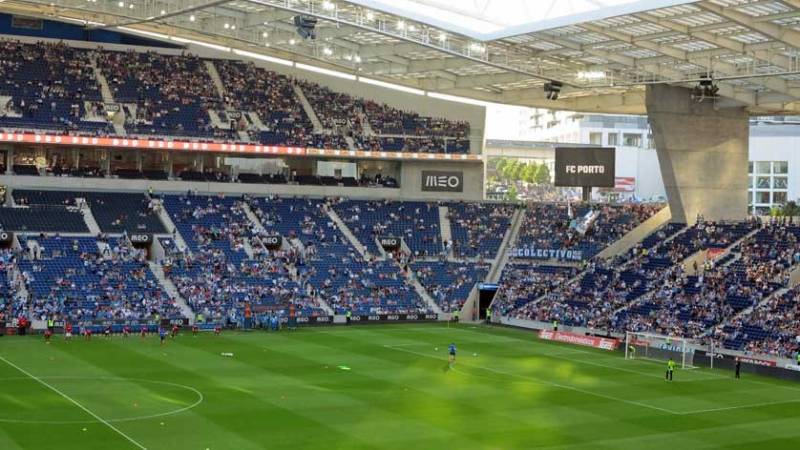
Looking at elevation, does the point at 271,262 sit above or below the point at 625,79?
below

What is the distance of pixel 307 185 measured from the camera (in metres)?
75.6

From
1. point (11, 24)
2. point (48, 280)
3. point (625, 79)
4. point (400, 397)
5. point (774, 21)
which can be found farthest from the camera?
point (11, 24)

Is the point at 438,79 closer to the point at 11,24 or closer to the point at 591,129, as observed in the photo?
the point at 11,24

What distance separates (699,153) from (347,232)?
2391 centimetres

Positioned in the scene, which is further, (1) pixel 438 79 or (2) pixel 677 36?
(1) pixel 438 79

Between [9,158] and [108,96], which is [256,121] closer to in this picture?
[108,96]

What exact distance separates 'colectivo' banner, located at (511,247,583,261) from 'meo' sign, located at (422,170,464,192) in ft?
30.0

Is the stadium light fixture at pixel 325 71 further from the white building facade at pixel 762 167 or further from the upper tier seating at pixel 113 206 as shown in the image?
the white building facade at pixel 762 167

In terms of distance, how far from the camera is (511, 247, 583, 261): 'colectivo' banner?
6981 cm

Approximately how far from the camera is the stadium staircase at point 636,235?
69.4m

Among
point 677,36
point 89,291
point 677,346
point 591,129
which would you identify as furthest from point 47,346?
point 591,129

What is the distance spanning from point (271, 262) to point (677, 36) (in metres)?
28.6

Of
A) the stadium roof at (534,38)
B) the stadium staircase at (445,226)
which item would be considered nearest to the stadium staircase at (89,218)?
the stadium roof at (534,38)

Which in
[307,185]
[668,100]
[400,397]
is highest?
[668,100]
